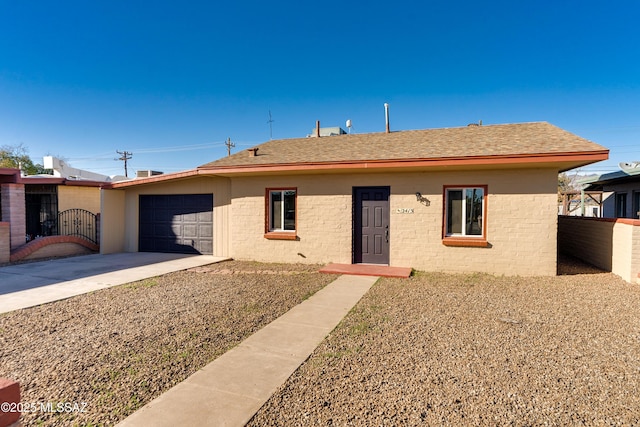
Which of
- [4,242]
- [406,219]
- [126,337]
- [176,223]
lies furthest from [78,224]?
[406,219]

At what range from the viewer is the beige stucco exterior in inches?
334

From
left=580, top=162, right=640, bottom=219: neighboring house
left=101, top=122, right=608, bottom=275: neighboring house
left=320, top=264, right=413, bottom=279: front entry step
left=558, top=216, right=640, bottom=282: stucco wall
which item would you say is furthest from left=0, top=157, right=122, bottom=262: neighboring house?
left=580, top=162, right=640, bottom=219: neighboring house

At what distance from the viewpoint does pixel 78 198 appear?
15.3 meters

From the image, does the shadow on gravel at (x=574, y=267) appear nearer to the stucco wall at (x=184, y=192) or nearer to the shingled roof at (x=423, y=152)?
the shingled roof at (x=423, y=152)

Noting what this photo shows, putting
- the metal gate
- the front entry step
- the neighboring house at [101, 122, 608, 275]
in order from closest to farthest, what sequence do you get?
the neighboring house at [101, 122, 608, 275] → the front entry step → the metal gate

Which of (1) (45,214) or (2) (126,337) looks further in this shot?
(1) (45,214)

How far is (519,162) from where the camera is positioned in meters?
7.94

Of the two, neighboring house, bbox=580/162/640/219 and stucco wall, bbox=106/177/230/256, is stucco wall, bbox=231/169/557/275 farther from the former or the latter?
neighboring house, bbox=580/162/640/219

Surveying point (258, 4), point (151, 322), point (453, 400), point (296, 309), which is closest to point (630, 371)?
point (453, 400)

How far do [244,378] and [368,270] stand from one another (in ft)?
19.3

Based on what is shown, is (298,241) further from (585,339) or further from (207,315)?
(585,339)

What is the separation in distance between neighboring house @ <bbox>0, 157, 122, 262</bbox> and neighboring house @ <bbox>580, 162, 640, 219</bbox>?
20.2 metres

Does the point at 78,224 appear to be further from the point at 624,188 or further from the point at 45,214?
the point at 624,188

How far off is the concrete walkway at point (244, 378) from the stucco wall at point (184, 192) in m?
6.91
